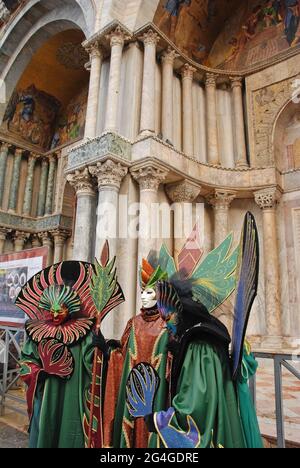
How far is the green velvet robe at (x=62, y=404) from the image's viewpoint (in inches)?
95.5

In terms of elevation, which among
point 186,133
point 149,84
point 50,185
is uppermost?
point 50,185

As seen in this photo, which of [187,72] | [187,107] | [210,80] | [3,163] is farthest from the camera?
[3,163]

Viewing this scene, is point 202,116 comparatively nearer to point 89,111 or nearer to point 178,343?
point 89,111

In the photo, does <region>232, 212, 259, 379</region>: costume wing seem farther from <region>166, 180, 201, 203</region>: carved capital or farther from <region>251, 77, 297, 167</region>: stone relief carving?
<region>251, 77, 297, 167</region>: stone relief carving

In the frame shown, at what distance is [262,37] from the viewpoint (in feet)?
28.9

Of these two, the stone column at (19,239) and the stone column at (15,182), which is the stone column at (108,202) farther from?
the stone column at (15,182)

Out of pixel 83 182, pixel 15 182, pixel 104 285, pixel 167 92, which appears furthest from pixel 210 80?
pixel 15 182

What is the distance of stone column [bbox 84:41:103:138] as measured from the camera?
7.07m

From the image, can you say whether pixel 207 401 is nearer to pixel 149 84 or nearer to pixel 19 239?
pixel 149 84

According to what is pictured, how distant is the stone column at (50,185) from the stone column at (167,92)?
7.12 meters

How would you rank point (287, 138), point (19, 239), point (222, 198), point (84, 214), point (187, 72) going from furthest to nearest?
point (19, 239), point (287, 138), point (187, 72), point (222, 198), point (84, 214)

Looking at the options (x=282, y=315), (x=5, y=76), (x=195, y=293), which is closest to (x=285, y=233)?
(x=282, y=315)

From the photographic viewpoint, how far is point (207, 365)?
1669mm

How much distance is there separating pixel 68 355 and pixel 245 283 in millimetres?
1513
